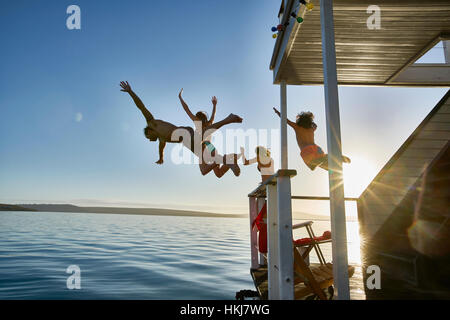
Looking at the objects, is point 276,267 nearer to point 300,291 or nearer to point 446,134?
point 300,291

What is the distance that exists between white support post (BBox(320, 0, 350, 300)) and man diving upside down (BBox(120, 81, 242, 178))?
167cm

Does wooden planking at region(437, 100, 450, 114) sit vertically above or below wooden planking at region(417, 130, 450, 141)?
above

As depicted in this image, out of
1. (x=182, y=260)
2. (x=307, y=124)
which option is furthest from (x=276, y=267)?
(x=182, y=260)

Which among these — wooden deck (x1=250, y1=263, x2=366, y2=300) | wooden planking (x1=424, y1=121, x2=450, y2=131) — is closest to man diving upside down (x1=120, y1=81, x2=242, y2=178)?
wooden deck (x1=250, y1=263, x2=366, y2=300)

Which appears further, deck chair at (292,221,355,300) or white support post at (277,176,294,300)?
deck chair at (292,221,355,300)

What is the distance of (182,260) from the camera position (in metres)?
8.91

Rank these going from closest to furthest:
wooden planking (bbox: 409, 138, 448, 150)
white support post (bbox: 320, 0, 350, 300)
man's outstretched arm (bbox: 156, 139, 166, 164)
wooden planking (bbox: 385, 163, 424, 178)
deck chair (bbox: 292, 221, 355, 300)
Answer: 1. white support post (bbox: 320, 0, 350, 300)
2. deck chair (bbox: 292, 221, 355, 300)
3. man's outstretched arm (bbox: 156, 139, 166, 164)
4. wooden planking (bbox: 409, 138, 448, 150)
5. wooden planking (bbox: 385, 163, 424, 178)

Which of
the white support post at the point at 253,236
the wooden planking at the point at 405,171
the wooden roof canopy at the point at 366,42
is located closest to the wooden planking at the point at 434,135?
the wooden planking at the point at 405,171

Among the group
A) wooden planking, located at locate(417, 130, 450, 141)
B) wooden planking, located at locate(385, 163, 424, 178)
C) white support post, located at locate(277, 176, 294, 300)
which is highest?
wooden planking, located at locate(417, 130, 450, 141)

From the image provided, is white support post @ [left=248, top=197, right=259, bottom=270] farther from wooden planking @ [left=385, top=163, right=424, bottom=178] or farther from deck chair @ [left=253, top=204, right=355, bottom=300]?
wooden planking @ [left=385, top=163, right=424, bottom=178]

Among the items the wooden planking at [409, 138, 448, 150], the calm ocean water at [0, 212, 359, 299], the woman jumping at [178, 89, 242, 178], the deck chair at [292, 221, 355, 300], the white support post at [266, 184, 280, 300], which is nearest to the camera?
the white support post at [266, 184, 280, 300]

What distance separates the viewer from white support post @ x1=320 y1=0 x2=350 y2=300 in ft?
7.14

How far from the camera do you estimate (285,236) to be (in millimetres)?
2270
